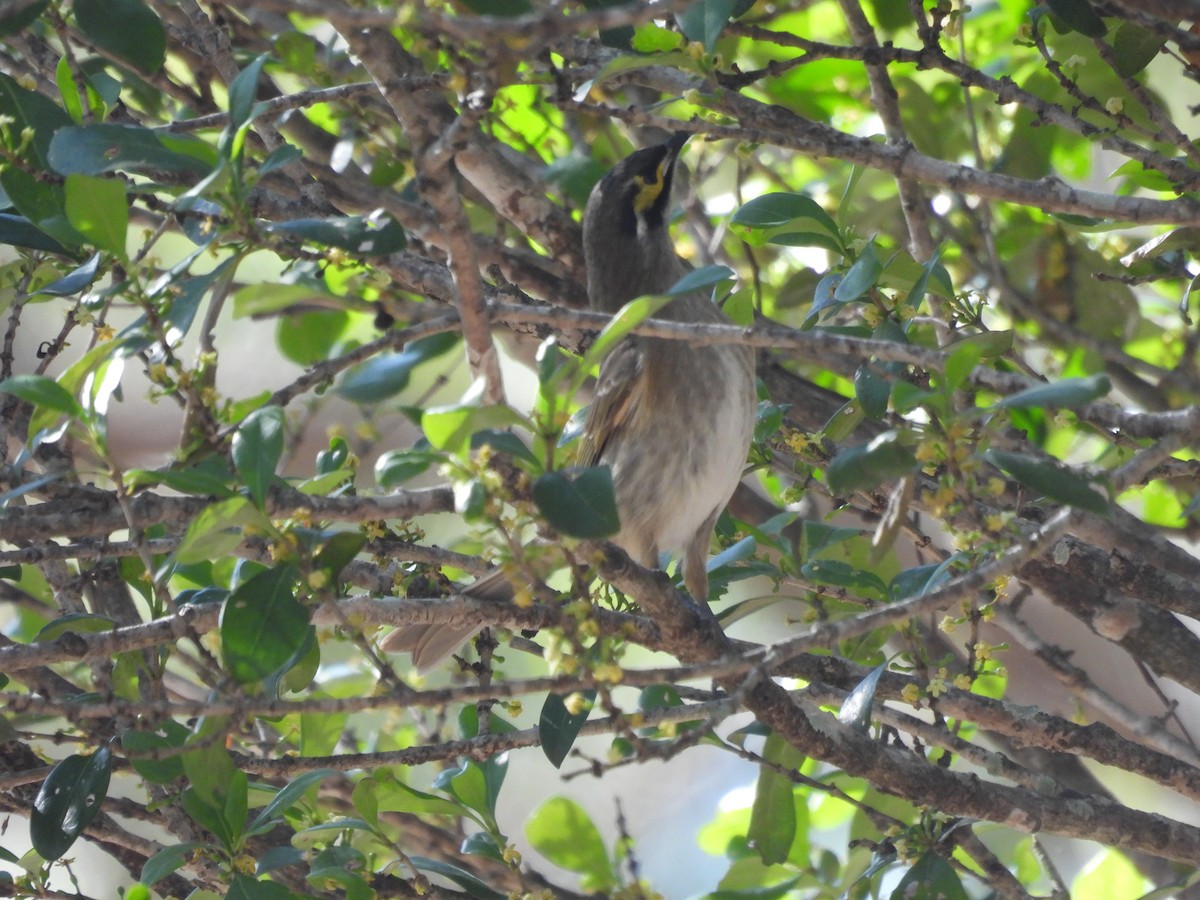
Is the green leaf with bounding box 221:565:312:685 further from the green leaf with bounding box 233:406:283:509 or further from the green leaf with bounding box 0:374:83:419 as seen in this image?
the green leaf with bounding box 0:374:83:419

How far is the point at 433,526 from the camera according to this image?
6.40 metres

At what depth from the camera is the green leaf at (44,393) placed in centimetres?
189

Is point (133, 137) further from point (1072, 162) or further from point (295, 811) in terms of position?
point (1072, 162)

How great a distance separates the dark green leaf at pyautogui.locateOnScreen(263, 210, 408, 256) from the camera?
1.82 m

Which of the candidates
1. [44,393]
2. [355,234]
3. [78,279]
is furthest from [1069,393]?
[78,279]

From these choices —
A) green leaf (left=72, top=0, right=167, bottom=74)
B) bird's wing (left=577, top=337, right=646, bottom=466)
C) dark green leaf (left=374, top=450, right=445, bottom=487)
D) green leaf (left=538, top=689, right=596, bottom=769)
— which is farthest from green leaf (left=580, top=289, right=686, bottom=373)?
bird's wing (left=577, top=337, right=646, bottom=466)

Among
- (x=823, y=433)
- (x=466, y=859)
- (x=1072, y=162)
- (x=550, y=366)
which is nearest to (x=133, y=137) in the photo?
(x=550, y=366)

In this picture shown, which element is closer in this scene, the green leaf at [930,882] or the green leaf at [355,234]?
the green leaf at [355,234]

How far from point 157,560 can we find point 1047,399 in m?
1.78

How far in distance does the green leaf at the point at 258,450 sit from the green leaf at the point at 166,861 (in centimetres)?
88

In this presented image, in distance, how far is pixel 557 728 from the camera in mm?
2408

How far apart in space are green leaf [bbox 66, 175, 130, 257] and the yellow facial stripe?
1948mm

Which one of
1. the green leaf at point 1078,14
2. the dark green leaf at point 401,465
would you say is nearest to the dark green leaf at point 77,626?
the dark green leaf at point 401,465

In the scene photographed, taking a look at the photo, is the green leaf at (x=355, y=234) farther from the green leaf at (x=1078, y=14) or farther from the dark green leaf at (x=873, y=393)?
the green leaf at (x=1078, y=14)
